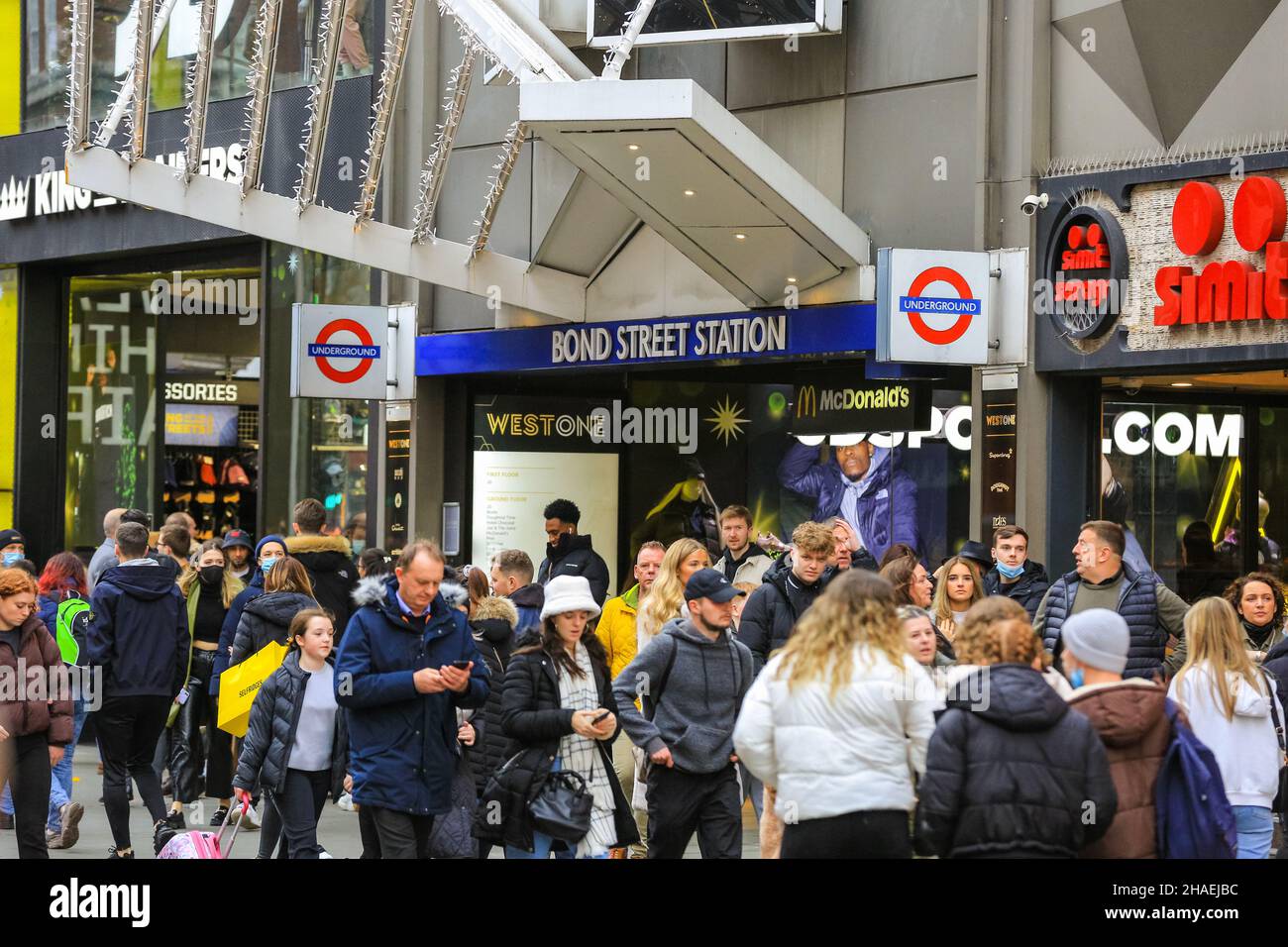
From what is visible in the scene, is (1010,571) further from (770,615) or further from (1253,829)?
(1253,829)

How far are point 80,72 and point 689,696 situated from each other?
31.6 feet

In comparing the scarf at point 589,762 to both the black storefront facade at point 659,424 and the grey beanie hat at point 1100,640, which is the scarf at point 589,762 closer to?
the grey beanie hat at point 1100,640

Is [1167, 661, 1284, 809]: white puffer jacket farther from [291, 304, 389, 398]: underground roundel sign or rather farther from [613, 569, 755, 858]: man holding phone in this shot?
[291, 304, 389, 398]: underground roundel sign

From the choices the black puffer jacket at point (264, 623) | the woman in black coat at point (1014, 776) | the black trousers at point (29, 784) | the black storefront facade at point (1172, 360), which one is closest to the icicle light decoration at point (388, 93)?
the black storefront facade at point (1172, 360)

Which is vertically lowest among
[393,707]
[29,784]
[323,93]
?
[29,784]

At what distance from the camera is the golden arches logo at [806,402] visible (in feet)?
53.7

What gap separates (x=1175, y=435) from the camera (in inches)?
568

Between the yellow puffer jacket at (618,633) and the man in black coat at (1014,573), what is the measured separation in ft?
7.76

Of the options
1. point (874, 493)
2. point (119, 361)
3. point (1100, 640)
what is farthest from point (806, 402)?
point (119, 361)

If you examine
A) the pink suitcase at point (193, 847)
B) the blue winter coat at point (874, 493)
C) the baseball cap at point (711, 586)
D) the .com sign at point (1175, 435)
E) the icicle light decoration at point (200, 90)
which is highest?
the icicle light decoration at point (200, 90)

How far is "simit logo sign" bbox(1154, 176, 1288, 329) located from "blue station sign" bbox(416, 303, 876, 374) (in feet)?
8.33

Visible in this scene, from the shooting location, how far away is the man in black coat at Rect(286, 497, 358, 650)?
13.6 meters
